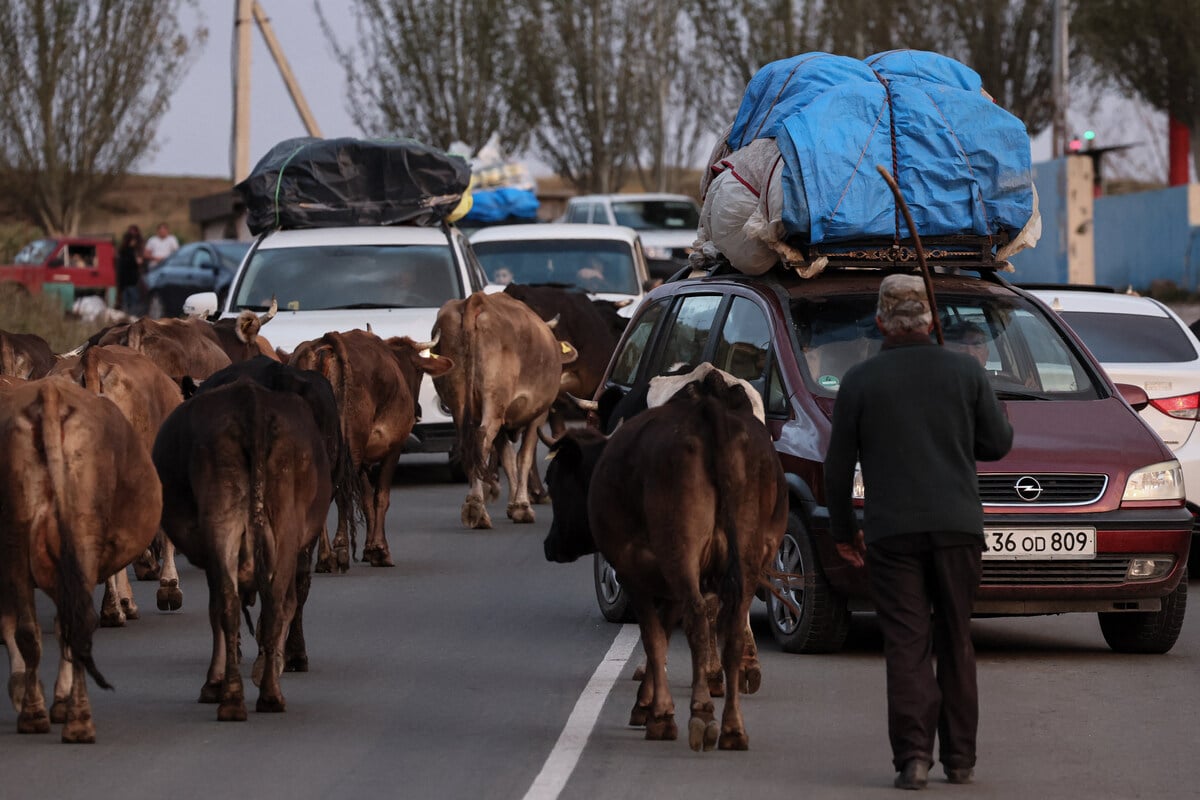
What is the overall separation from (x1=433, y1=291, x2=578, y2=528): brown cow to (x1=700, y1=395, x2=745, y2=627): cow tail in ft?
Result: 25.9

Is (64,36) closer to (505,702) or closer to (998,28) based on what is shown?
(998,28)

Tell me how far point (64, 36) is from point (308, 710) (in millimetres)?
49042

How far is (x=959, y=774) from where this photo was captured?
26.0 ft

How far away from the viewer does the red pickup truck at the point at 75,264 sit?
42.8m

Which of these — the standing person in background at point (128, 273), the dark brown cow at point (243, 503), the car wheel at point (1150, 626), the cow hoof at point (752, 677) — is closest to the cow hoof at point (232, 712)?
the dark brown cow at point (243, 503)

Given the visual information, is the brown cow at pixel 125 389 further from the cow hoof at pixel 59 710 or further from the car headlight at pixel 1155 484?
the car headlight at pixel 1155 484

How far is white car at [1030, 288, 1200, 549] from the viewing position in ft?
43.8

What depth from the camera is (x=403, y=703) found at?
9547mm

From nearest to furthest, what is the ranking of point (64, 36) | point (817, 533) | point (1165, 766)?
point (1165, 766) < point (817, 533) < point (64, 36)

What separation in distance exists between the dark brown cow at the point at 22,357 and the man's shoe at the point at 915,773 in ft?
21.5

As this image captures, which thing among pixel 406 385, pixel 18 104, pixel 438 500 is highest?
pixel 18 104

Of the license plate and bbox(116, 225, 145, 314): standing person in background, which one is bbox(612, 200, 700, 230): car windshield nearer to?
bbox(116, 225, 145, 314): standing person in background

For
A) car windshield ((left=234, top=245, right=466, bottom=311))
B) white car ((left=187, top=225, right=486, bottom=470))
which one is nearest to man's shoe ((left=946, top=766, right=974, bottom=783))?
white car ((left=187, top=225, right=486, bottom=470))

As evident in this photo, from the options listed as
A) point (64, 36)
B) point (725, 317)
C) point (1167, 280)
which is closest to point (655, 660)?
point (725, 317)
